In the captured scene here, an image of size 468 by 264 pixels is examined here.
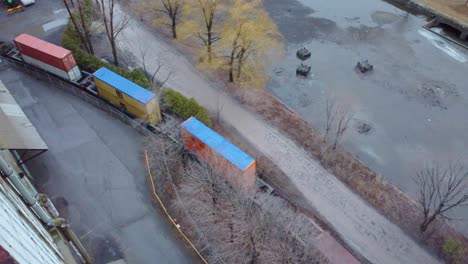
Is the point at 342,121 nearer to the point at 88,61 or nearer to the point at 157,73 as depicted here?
the point at 157,73

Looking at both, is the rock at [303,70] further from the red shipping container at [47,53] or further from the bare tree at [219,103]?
the red shipping container at [47,53]

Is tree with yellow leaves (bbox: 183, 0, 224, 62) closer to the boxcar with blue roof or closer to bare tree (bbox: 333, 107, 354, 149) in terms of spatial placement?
the boxcar with blue roof

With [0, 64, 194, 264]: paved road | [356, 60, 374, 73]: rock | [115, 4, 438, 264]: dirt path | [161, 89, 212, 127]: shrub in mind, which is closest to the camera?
[0, 64, 194, 264]: paved road

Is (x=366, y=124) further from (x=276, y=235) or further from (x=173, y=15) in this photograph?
(x=173, y=15)

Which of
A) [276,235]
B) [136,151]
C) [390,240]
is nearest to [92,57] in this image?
[136,151]

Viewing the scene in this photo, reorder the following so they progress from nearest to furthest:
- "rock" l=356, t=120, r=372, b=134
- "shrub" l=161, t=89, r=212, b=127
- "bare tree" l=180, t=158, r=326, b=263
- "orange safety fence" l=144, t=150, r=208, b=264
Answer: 1. "bare tree" l=180, t=158, r=326, b=263
2. "orange safety fence" l=144, t=150, r=208, b=264
3. "shrub" l=161, t=89, r=212, b=127
4. "rock" l=356, t=120, r=372, b=134

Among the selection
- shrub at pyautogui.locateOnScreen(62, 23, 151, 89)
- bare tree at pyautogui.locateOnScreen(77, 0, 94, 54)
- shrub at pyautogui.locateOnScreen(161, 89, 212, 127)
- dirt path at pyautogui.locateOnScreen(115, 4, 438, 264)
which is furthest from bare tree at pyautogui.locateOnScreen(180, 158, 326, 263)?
bare tree at pyautogui.locateOnScreen(77, 0, 94, 54)

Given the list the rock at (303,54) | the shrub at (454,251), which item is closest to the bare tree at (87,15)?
the rock at (303,54)
